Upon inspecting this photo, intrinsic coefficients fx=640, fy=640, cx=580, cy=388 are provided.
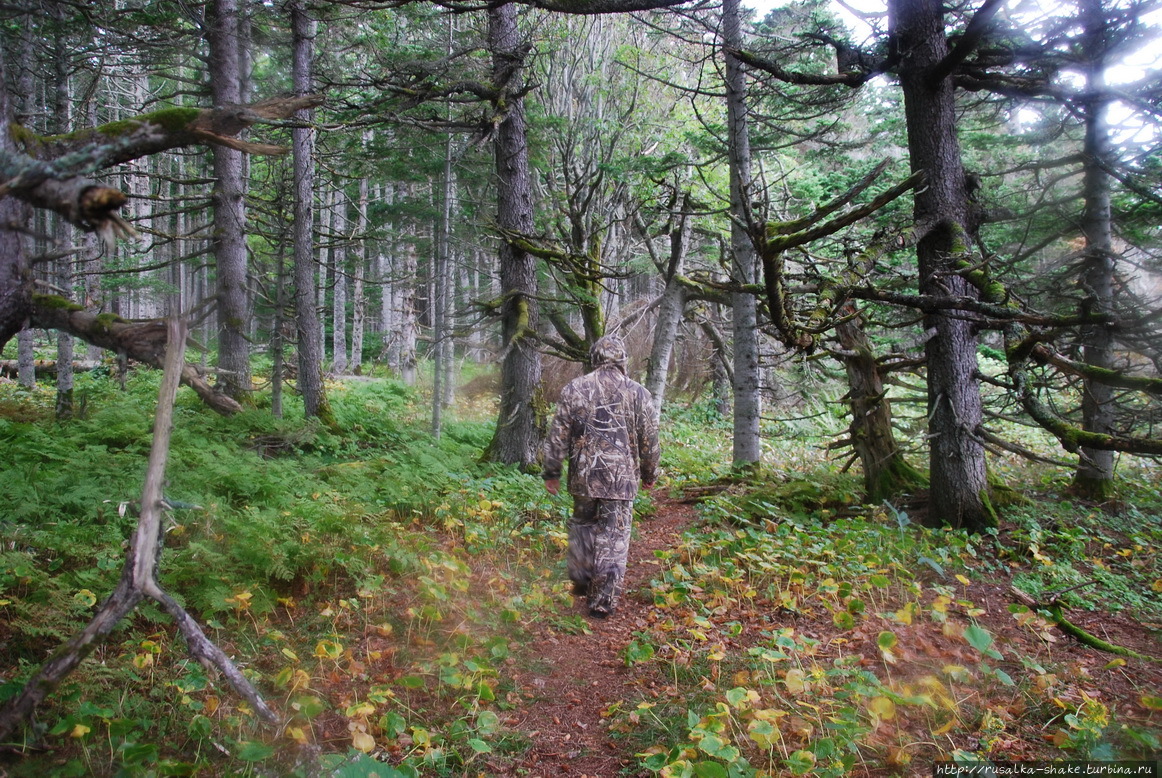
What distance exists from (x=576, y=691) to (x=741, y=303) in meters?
7.22

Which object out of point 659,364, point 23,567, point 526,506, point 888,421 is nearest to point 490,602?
point 526,506

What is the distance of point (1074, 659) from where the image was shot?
4320 millimetres

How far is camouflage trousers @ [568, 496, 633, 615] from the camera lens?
576 centimetres

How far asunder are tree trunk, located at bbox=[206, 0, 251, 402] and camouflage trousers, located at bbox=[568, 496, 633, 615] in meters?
7.36

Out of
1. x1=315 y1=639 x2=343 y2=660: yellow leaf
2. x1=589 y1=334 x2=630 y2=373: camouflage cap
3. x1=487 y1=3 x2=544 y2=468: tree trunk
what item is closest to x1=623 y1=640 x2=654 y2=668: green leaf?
x1=315 y1=639 x2=343 y2=660: yellow leaf

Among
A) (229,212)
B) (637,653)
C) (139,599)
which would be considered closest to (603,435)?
(637,653)

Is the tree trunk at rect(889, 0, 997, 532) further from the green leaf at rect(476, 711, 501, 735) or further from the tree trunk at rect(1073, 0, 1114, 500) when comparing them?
the green leaf at rect(476, 711, 501, 735)

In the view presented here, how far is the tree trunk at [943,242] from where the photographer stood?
680 cm

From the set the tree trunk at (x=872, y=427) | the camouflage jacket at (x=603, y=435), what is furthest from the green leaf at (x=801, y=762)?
the tree trunk at (x=872, y=427)

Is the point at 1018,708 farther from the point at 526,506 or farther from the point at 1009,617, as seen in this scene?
the point at 526,506

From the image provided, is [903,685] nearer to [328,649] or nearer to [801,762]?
[801,762]

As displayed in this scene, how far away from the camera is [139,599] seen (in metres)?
3.00

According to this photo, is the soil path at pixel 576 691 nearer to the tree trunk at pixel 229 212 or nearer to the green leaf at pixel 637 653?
the green leaf at pixel 637 653

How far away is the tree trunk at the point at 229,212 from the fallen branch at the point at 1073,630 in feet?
35.3
